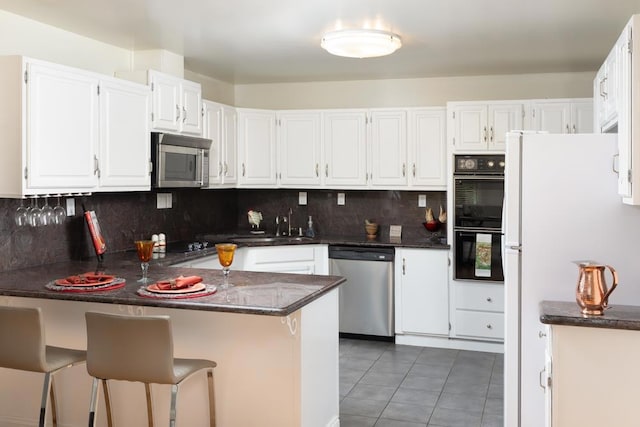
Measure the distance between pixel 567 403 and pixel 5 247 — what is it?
10.4ft

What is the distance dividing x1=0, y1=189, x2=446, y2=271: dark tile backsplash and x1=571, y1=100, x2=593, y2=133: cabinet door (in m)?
1.34

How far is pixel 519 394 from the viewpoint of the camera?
3.29m

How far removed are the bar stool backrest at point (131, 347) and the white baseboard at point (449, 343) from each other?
10.7 feet

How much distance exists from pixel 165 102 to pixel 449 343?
307 centimetres

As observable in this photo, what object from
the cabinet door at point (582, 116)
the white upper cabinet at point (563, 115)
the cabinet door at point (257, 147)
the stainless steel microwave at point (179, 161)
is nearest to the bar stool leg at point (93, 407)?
the stainless steel microwave at point (179, 161)

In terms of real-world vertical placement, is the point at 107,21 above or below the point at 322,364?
above

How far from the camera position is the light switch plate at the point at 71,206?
423 centimetres

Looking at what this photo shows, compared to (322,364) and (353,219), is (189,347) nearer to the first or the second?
(322,364)

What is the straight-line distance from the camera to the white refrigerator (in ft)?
10.1

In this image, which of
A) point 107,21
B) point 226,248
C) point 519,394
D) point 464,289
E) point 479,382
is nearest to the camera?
point 226,248

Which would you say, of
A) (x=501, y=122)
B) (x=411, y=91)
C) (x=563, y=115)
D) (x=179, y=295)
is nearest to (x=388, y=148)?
(x=411, y=91)

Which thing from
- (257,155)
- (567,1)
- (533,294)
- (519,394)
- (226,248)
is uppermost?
(567,1)

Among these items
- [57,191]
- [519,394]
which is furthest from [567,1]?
[57,191]

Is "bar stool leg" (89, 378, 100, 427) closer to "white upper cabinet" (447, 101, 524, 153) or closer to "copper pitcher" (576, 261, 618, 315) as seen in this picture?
"copper pitcher" (576, 261, 618, 315)
